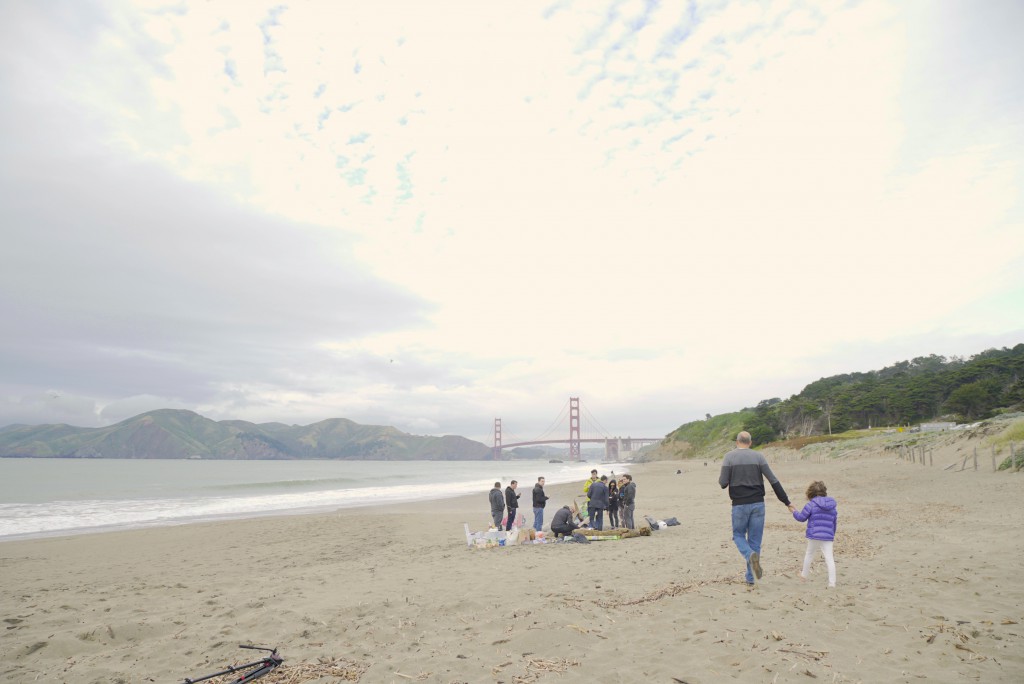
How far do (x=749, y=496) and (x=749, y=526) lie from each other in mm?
420

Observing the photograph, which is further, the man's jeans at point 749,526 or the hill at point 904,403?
the hill at point 904,403

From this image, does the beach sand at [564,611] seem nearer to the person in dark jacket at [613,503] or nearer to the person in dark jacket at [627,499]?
the person in dark jacket at [627,499]

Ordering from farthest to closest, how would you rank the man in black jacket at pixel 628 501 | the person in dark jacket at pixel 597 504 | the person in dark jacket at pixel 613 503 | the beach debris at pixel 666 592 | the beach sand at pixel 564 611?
the person in dark jacket at pixel 613 503
the man in black jacket at pixel 628 501
the person in dark jacket at pixel 597 504
the beach debris at pixel 666 592
the beach sand at pixel 564 611

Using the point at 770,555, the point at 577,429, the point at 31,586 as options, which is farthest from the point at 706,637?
the point at 577,429

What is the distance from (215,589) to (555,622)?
20.4 feet

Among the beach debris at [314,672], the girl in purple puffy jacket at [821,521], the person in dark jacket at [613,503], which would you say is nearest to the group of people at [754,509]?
the girl in purple puffy jacket at [821,521]

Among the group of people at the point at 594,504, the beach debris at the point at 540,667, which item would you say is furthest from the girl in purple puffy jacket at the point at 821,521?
the group of people at the point at 594,504

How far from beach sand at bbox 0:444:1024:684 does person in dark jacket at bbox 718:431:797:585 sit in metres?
0.40

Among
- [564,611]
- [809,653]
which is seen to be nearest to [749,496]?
[809,653]

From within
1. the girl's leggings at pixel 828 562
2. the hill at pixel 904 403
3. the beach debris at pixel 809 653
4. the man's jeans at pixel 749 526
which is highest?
the hill at pixel 904 403

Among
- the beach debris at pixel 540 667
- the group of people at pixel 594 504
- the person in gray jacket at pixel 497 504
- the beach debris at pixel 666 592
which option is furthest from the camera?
the person in gray jacket at pixel 497 504

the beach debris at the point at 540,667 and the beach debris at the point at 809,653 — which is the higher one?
the beach debris at the point at 809,653

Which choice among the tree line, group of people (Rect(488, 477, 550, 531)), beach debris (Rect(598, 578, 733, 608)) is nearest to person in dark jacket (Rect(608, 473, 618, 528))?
group of people (Rect(488, 477, 550, 531))

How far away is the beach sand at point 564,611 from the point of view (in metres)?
4.57
